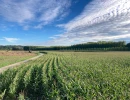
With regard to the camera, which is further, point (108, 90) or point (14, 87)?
point (14, 87)

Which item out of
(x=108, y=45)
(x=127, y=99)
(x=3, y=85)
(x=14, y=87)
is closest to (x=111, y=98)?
(x=127, y=99)

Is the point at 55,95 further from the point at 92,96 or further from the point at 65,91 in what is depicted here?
the point at 92,96

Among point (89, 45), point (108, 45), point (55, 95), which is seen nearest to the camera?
point (55, 95)

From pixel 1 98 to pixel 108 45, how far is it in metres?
121

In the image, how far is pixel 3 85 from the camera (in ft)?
33.9

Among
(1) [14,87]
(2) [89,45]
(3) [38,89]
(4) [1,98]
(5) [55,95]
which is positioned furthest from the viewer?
(2) [89,45]

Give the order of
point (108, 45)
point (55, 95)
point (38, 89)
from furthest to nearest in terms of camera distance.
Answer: point (108, 45) < point (38, 89) < point (55, 95)

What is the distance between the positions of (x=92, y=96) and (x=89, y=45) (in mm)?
128705

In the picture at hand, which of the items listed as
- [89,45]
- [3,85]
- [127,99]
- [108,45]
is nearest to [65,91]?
[127,99]

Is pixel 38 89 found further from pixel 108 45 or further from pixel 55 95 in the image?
pixel 108 45

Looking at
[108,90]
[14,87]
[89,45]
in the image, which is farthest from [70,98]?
[89,45]

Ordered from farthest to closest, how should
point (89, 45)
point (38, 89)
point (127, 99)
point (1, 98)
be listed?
point (89, 45), point (38, 89), point (1, 98), point (127, 99)

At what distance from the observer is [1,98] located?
8.63m

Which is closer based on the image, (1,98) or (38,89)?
(1,98)
